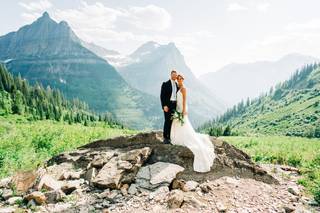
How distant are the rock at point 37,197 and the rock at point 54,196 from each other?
19cm

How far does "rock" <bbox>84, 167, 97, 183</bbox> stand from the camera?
15.0 metres

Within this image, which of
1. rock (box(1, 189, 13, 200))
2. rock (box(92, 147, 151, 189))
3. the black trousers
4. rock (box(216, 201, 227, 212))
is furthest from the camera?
the black trousers

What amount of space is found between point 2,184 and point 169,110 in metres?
8.57

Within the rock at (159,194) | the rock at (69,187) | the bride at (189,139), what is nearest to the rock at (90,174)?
the rock at (69,187)

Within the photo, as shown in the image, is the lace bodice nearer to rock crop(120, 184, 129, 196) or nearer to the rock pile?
the rock pile

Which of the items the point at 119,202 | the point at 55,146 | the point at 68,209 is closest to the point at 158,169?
the point at 119,202

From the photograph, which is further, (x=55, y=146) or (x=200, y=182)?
(x=55, y=146)

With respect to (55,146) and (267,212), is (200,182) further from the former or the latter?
(55,146)

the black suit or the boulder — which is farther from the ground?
the black suit

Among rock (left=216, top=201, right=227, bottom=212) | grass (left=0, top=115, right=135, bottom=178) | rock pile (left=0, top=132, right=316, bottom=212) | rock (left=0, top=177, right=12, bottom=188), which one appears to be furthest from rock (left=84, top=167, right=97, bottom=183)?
rock (left=216, top=201, right=227, bottom=212)

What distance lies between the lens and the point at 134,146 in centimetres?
1778

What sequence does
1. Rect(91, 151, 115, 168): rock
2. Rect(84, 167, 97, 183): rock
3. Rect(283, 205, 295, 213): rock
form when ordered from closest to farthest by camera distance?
1. Rect(283, 205, 295, 213): rock
2. Rect(84, 167, 97, 183): rock
3. Rect(91, 151, 115, 168): rock

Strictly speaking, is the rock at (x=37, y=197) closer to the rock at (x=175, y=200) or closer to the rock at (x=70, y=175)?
the rock at (x=70, y=175)

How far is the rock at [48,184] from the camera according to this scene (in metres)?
14.3
